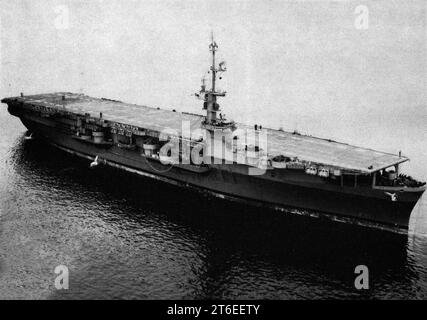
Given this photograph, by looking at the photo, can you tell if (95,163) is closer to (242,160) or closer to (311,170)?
(242,160)

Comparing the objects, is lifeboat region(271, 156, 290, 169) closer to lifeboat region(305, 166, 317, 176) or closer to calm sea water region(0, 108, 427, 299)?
lifeboat region(305, 166, 317, 176)

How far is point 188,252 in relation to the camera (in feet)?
58.0

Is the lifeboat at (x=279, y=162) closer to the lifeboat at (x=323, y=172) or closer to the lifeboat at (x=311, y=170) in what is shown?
the lifeboat at (x=311, y=170)

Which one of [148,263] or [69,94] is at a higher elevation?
[69,94]

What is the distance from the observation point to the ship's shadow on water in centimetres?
1528

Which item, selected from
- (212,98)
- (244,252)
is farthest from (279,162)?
(212,98)

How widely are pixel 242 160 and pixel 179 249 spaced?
5569 millimetres

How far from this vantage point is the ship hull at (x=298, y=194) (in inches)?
767

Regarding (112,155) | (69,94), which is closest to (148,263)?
(112,155)

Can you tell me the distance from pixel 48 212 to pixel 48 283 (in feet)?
19.8

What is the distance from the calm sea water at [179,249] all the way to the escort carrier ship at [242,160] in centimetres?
94

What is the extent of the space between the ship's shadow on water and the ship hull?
1.58 ft

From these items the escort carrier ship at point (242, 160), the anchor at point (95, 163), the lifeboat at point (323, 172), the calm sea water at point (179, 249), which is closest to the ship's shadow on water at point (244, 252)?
the calm sea water at point (179, 249)
